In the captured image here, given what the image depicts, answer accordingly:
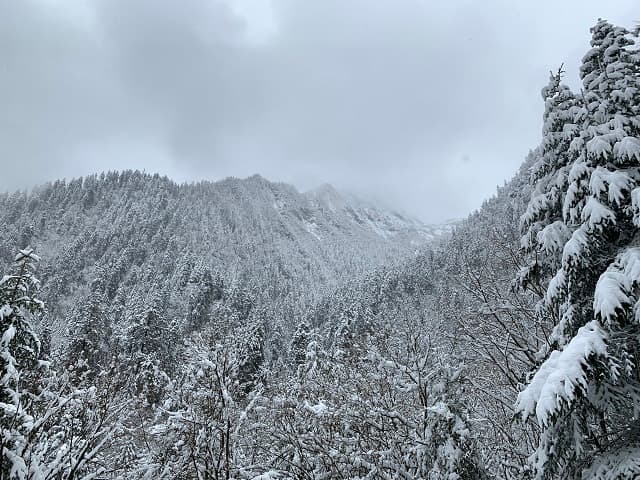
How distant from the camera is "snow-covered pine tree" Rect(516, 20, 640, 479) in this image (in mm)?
4488

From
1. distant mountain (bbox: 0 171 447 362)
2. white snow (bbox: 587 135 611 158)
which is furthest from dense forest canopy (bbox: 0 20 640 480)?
distant mountain (bbox: 0 171 447 362)

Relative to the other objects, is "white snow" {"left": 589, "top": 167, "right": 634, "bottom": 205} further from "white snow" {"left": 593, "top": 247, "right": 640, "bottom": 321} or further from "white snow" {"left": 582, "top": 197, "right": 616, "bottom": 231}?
"white snow" {"left": 593, "top": 247, "right": 640, "bottom": 321}

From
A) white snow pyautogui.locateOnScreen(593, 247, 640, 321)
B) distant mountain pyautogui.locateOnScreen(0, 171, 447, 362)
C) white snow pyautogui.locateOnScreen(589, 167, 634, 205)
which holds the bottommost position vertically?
white snow pyautogui.locateOnScreen(593, 247, 640, 321)

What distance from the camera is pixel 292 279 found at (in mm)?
173375

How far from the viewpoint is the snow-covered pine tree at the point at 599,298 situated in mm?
4488

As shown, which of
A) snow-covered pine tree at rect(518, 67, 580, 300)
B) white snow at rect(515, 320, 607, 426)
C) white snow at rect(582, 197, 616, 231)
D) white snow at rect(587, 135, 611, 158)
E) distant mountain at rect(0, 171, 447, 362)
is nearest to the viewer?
white snow at rect(515, 320, 607, 426)

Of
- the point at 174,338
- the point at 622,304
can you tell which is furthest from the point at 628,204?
the point at 174,338

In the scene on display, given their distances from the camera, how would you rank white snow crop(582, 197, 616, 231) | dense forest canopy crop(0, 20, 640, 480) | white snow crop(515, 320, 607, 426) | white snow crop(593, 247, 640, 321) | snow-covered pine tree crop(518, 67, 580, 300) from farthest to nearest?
snow-covered pine tree crop(518, 67, 580, 300)
white snow crop(582, 197, 616, 231)
dense forest canopy crop(0, 20, 640, 480)
white snow crop(593, 247, 640, 321)
white snow crop(515, 320, 607, 426)

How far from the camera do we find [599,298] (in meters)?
4.64

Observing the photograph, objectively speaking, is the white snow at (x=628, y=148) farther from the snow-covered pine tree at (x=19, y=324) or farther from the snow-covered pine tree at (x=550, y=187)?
the snow-covered pine tree at (x=19, y=324)

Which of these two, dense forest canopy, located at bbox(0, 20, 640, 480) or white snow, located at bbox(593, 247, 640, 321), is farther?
dense forest canopy, located at bbox(0, 20, 640, 480)

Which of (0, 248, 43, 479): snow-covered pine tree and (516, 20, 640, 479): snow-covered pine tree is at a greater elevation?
(0, 248, 43, 479): snow-covered pine tree

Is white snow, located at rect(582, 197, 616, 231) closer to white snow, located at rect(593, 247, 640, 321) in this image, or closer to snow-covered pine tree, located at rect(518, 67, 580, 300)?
white snow, located at rect(593, 247, 640, 321)

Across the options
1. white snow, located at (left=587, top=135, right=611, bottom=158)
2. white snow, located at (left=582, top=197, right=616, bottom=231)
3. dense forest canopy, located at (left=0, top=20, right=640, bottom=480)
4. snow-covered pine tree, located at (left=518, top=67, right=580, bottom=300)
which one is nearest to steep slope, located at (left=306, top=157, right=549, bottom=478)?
dense forest canopy, located at (left=0, top=20, right=640, bottom=480)
